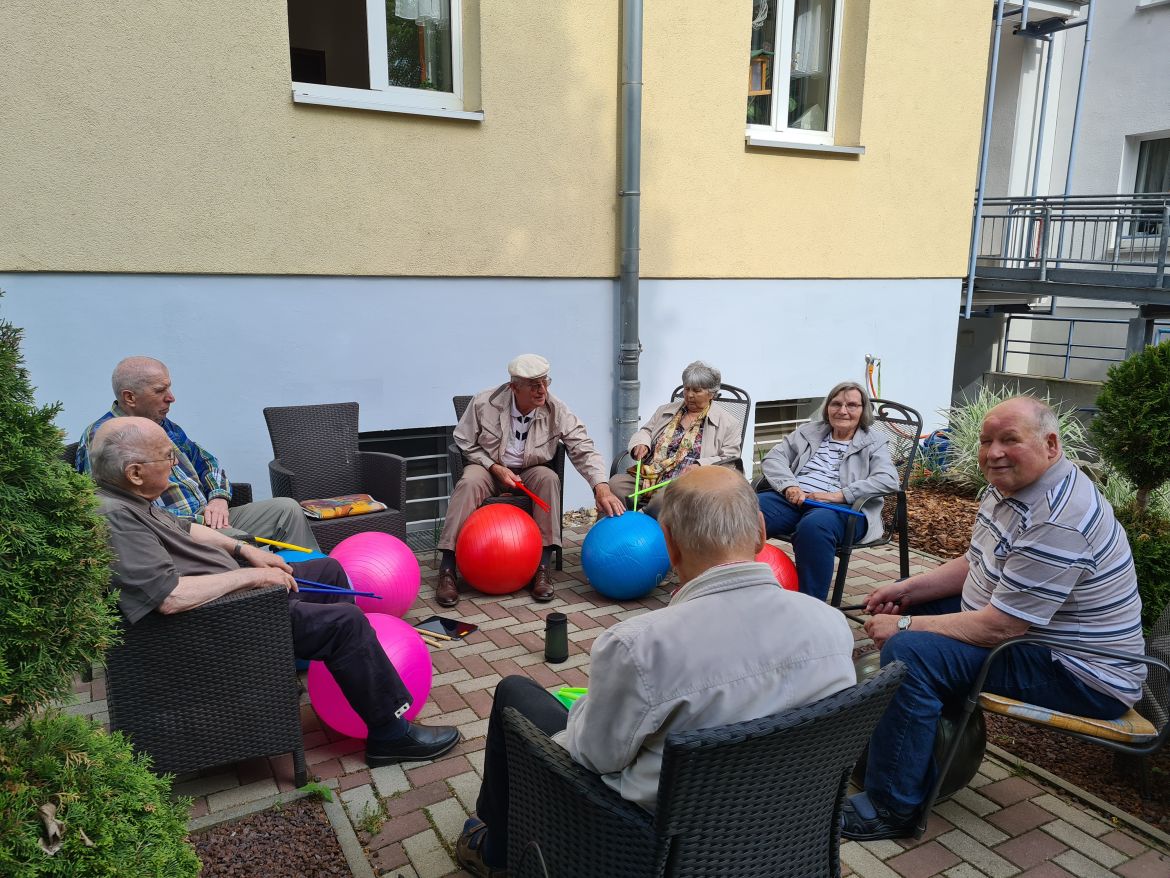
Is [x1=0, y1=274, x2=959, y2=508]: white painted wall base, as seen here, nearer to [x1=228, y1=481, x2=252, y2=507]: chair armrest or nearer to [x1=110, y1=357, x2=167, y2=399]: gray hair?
[x1=110, y1=357, x2=167, y2=399]: gray hair

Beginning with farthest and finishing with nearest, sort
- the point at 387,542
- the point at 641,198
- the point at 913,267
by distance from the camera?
the point at 913,267 < the point at 641,198 < the point at 387,542

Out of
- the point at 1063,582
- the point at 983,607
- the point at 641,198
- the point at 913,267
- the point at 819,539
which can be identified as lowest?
the point at 819,539

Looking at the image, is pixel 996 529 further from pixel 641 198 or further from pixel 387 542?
pixel 641 198

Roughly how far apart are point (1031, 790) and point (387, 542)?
262 centimetres

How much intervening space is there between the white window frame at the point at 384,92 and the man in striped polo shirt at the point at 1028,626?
3658 mm

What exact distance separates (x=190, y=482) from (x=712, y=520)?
9.21 feet

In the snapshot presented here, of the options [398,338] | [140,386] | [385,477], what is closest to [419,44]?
[398,338]

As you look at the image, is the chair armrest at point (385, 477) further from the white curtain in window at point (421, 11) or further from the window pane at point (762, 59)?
the window pane at point (762, 59)

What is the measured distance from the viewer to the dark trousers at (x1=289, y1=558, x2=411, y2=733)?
2.43 m

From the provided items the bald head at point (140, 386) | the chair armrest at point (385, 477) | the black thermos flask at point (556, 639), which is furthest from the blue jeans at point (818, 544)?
the bald head at point (140, 386)

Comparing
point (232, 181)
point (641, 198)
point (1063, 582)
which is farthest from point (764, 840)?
point (641, 198)

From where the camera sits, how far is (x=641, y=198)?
5.37m

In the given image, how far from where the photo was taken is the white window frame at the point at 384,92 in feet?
14.3

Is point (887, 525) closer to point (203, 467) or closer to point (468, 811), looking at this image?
point (468, 811)
